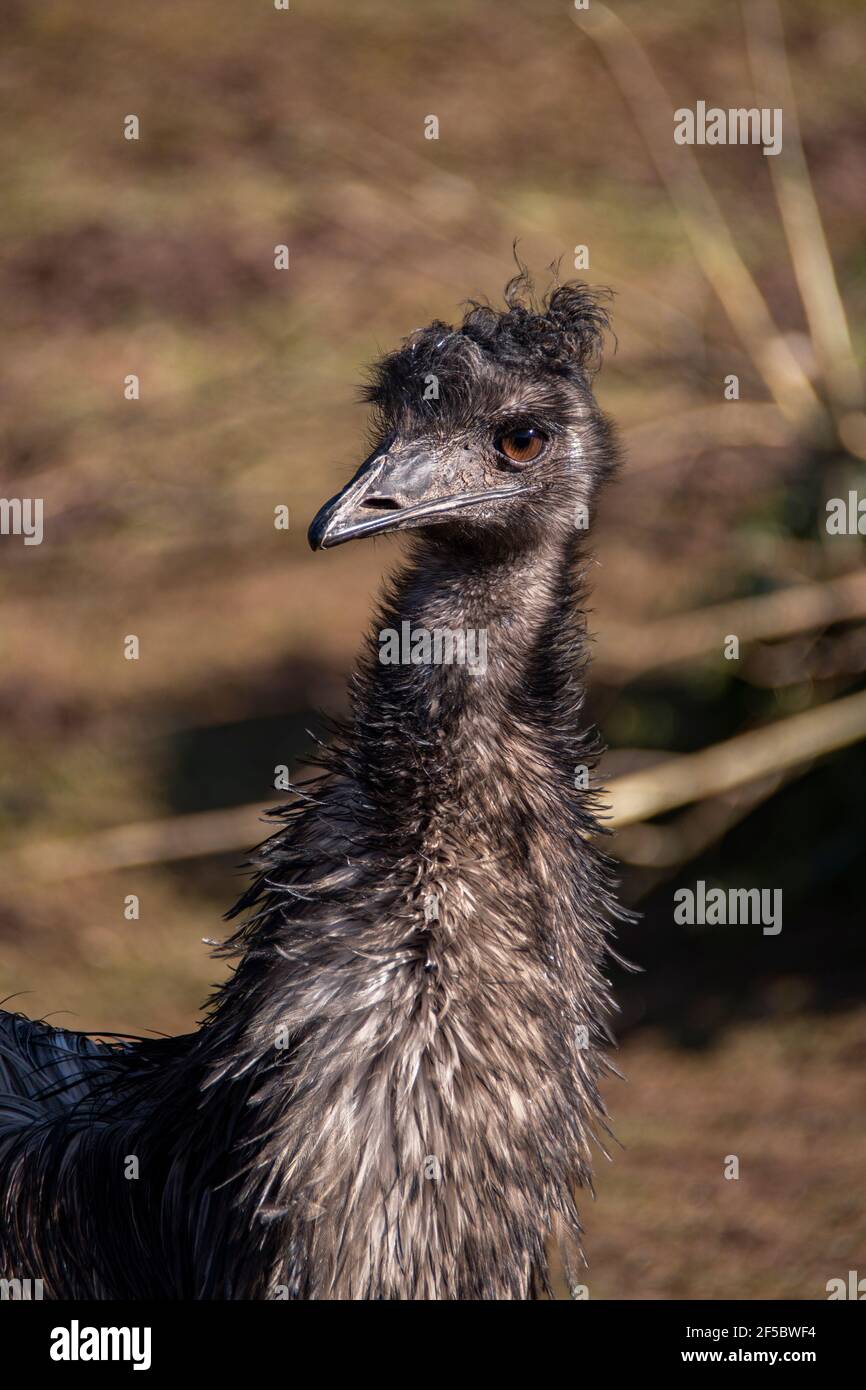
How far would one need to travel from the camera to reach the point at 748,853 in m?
4.82

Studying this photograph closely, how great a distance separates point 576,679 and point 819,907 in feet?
8.89

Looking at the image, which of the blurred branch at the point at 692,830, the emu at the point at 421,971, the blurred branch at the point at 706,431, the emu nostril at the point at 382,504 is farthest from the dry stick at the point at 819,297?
the emu nostril at the point at 382,504

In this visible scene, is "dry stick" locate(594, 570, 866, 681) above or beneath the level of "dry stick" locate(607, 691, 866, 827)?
above

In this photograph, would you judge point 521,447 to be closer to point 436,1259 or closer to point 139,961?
point 436,1259

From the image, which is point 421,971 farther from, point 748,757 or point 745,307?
point 745,307

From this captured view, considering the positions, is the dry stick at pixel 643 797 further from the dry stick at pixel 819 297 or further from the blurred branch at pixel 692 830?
the dry stick at pixel 819 297

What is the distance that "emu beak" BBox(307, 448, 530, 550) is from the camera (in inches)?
91.1

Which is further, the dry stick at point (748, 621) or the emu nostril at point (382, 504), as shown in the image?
the dry stick at point (748, 621)

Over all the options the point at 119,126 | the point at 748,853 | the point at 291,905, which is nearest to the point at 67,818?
the point at 748,853

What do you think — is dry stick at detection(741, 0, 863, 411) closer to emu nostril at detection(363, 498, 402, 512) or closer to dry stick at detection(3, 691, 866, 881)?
dry stick at detection(3, 691, 866, 881)

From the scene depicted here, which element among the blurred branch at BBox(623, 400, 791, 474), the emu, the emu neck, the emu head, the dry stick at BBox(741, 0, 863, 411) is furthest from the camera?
the blurred branch at BBox(623, 400, 791, 474)

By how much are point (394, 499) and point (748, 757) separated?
2600 millimetres

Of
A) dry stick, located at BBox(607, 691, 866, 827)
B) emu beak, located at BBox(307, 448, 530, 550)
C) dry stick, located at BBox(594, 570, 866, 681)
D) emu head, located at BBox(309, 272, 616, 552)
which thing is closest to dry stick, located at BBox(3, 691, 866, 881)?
dry stick, located at BBox(607, 691, 866, 827)

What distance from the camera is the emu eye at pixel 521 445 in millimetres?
2486
